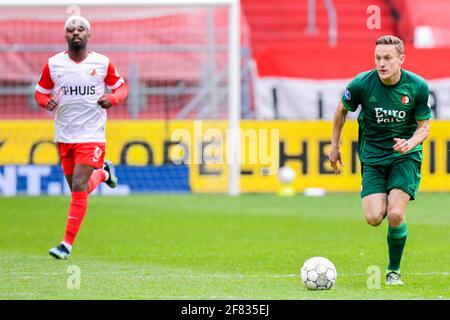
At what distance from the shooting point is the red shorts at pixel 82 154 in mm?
11820

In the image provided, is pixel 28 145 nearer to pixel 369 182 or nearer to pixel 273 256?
pixel 273 256

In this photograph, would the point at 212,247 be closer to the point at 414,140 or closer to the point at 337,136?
the point at 337,136

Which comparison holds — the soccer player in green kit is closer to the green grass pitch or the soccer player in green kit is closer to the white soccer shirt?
the green grass pitch

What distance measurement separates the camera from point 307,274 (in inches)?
346

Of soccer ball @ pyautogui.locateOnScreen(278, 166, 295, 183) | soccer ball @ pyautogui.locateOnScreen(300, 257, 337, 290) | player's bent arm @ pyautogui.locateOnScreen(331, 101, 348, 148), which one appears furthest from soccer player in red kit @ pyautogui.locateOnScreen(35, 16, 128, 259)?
soccer ball @ pyautogui.locateOnScreen(278, 166, 295, 183)

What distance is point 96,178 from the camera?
12320 mm

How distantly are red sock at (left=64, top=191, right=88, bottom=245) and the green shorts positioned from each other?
130 inches

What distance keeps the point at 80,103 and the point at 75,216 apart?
1221 millimetres

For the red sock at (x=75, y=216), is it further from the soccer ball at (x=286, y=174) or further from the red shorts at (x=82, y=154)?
the soccer ball at (x=286, y=174)

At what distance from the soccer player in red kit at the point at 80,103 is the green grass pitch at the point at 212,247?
855 mm

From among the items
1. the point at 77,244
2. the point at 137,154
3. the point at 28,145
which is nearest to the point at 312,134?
the point at 137,154

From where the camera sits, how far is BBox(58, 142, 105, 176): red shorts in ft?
38.8

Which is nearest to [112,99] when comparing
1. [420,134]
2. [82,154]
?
[82,154]

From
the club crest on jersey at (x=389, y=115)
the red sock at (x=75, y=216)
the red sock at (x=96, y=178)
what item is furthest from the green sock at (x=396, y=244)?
the red sock at (x=96, y=178)
